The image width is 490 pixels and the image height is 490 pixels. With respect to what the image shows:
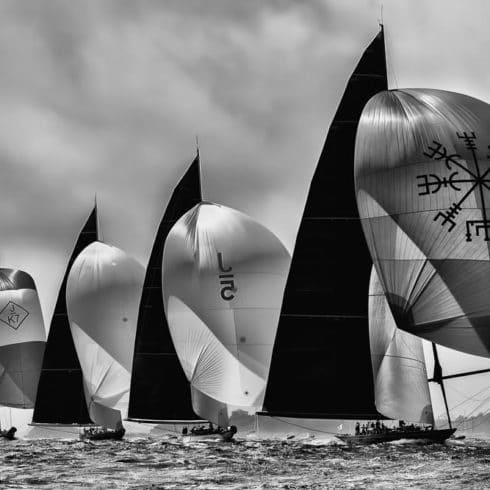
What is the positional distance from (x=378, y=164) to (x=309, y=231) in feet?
20.1

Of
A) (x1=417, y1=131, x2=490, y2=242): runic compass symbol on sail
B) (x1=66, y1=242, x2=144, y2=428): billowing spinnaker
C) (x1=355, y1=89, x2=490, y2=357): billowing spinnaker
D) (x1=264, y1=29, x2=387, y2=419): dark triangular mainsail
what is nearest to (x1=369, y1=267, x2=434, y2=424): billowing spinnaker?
(x1=264, y1=29, x2=387, y2=419): dark triangular mainsail

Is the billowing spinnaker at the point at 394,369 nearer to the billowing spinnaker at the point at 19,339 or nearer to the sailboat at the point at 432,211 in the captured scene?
the sailboat at the point at 432,211

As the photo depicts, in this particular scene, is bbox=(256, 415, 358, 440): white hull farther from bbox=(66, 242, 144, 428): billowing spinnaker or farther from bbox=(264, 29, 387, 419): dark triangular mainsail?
bbox=(66, 242, 144, 428): billowing spinnaker

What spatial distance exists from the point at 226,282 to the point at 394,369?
11.8 m

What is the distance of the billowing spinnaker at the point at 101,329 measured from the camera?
56.4m

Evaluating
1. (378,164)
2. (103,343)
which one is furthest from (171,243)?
(378,164)

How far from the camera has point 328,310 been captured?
38.2m

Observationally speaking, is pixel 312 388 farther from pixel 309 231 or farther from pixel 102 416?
pixel 102 416

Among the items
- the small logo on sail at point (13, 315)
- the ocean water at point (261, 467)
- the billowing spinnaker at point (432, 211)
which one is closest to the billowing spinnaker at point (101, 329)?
the ocean water at point (261, 467)

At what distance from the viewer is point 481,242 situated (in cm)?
3147

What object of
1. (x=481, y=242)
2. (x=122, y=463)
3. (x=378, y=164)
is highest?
(x=378, y=164)

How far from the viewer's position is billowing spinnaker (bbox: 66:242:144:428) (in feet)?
185

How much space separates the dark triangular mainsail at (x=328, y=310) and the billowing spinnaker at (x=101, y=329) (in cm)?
1921

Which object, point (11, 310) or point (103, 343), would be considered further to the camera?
point (11, 310)
